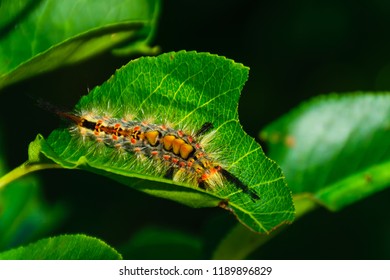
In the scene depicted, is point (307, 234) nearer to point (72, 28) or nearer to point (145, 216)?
point (145, 216)

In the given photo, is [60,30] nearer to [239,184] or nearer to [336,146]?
[239,184]

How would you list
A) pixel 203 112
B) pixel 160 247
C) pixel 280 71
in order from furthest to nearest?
1. pixel 280 71
2. pixel 160 247
3. pixel 203 112

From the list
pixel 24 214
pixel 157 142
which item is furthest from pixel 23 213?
pixel 157 142

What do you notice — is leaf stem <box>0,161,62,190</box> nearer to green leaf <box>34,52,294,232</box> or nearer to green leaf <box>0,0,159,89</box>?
green leaf <box>34,52,294,232</box>

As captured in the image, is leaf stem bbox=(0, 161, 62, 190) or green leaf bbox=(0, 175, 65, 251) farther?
green leaf bbox=(0, 175, 65, 251)

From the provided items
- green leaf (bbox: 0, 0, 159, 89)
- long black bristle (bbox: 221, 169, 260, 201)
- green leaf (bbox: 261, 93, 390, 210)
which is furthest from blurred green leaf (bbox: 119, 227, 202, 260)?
green leaf (bbox: 0, 0, 159, 89)

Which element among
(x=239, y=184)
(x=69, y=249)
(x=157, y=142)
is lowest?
(x=69, y=249)

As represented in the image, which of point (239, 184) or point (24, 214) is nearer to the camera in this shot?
point (239, 184)

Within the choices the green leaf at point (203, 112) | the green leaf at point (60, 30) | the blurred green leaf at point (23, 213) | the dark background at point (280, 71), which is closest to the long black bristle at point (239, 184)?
the green leaf at point (203, 112)
